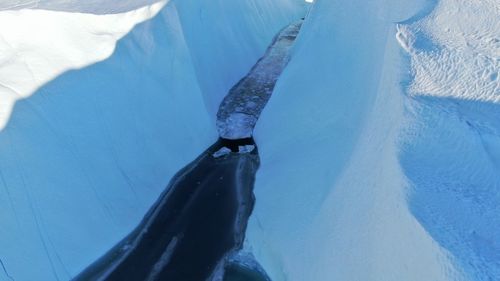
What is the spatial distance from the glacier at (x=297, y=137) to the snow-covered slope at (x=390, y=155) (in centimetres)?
2

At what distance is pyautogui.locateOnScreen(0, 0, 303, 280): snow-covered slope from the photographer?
5863mm

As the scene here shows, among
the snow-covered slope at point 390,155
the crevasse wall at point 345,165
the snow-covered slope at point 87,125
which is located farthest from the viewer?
the snow-covered slope at point 87,125

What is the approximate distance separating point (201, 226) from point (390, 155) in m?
2.85

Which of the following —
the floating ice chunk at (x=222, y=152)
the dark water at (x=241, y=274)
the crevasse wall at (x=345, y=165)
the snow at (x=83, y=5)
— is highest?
the snow at (x=83, y=5)

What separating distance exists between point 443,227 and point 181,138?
509 centimetres

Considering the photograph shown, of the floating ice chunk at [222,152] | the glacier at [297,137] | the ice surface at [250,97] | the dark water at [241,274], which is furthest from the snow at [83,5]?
the dark water at [241,274]

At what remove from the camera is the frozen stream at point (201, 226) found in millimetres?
6066

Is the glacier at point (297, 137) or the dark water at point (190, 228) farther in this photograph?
the dark water at point (190, 228)

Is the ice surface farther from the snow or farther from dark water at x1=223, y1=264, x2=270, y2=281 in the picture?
dark water at x1=223, y1=264, x2=270, y2=281

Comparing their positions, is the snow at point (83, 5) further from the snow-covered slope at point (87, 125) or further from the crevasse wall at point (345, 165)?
the crevasse wall at point (345, 165)

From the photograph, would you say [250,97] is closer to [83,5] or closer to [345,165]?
[83,5]

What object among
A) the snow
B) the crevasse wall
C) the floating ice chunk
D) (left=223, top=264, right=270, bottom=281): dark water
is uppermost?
the snow

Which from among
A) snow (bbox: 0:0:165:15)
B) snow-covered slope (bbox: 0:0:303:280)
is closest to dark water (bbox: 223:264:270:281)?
snow-covered slope (bbox: 0:0:303:280)

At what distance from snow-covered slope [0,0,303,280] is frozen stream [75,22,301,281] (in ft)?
0.72
